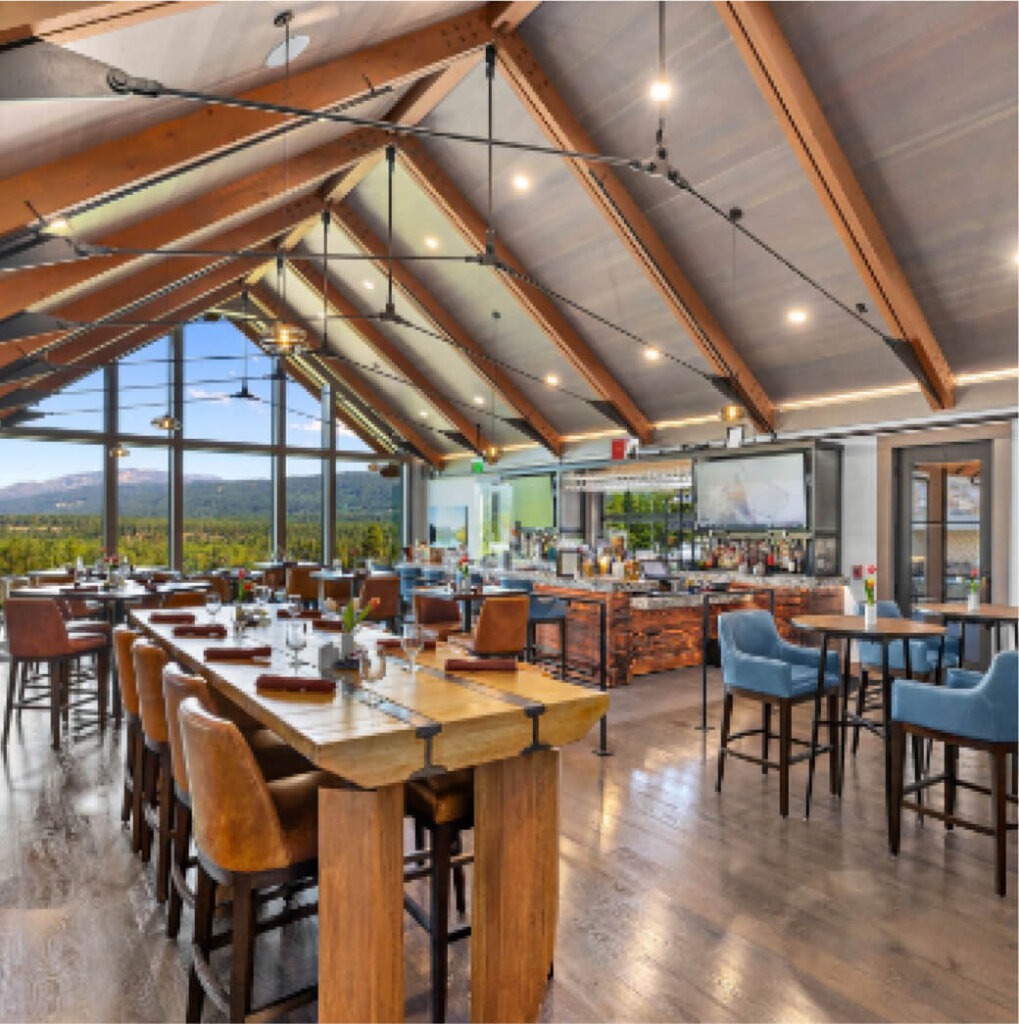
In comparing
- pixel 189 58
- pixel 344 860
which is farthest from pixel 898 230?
pixel 344 860

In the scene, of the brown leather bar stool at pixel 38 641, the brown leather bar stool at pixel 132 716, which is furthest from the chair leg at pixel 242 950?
the brown leather bar stool at pixel 38 641

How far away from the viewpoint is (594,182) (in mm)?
6812

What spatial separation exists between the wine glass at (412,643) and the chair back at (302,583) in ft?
21.7

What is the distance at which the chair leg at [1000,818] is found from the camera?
3.12 meters

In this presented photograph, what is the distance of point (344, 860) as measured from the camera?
202 cm

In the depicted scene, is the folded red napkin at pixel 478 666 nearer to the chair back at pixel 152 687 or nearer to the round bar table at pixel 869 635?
the chair back at pixel 152 687

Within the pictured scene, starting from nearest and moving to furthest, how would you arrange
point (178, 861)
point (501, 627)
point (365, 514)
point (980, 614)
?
point (178, 861) < point (980, 614) < point (501, 627) < point (365, 514)

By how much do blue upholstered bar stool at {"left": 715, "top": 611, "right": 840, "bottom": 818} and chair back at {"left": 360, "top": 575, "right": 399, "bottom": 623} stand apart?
420 centimetres

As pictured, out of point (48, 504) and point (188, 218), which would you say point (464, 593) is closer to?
point (188, 218)

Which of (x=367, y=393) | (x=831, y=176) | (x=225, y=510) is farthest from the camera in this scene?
(x=367, y=393)

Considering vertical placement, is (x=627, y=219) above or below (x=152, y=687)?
above

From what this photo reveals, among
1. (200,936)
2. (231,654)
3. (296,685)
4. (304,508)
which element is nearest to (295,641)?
(231,654)

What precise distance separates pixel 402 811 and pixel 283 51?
4429 millimetres

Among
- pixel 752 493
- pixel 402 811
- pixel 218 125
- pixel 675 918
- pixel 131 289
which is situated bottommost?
pixel 675 918
